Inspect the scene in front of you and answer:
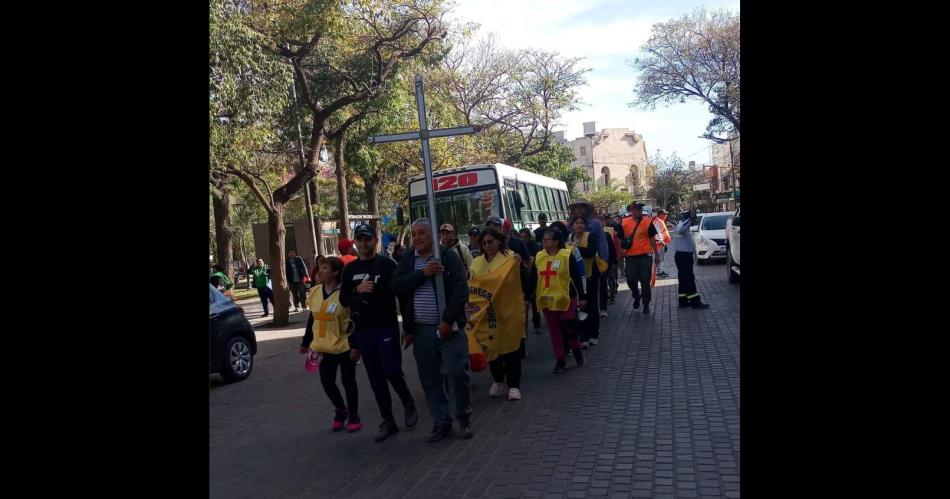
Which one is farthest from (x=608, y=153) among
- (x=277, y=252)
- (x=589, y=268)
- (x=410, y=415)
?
(x=410, y=415)

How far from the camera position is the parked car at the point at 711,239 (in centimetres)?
2206

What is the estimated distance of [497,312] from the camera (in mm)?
6980

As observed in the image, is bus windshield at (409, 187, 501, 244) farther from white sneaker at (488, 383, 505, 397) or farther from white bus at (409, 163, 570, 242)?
white sneaker at (488, 383, 505, 397)

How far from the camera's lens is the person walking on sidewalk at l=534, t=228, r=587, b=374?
7.89 m

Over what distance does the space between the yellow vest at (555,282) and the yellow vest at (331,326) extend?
2.21 metres

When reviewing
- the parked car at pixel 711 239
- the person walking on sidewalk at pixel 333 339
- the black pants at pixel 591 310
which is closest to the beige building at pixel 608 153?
the parked car at pixel 711 239

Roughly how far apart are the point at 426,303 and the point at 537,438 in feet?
4.29

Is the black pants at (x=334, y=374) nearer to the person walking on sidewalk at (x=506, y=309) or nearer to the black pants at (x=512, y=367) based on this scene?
the person walking on sidewalk at (x=506, y=309)

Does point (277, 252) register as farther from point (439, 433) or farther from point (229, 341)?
point (439, 433)
